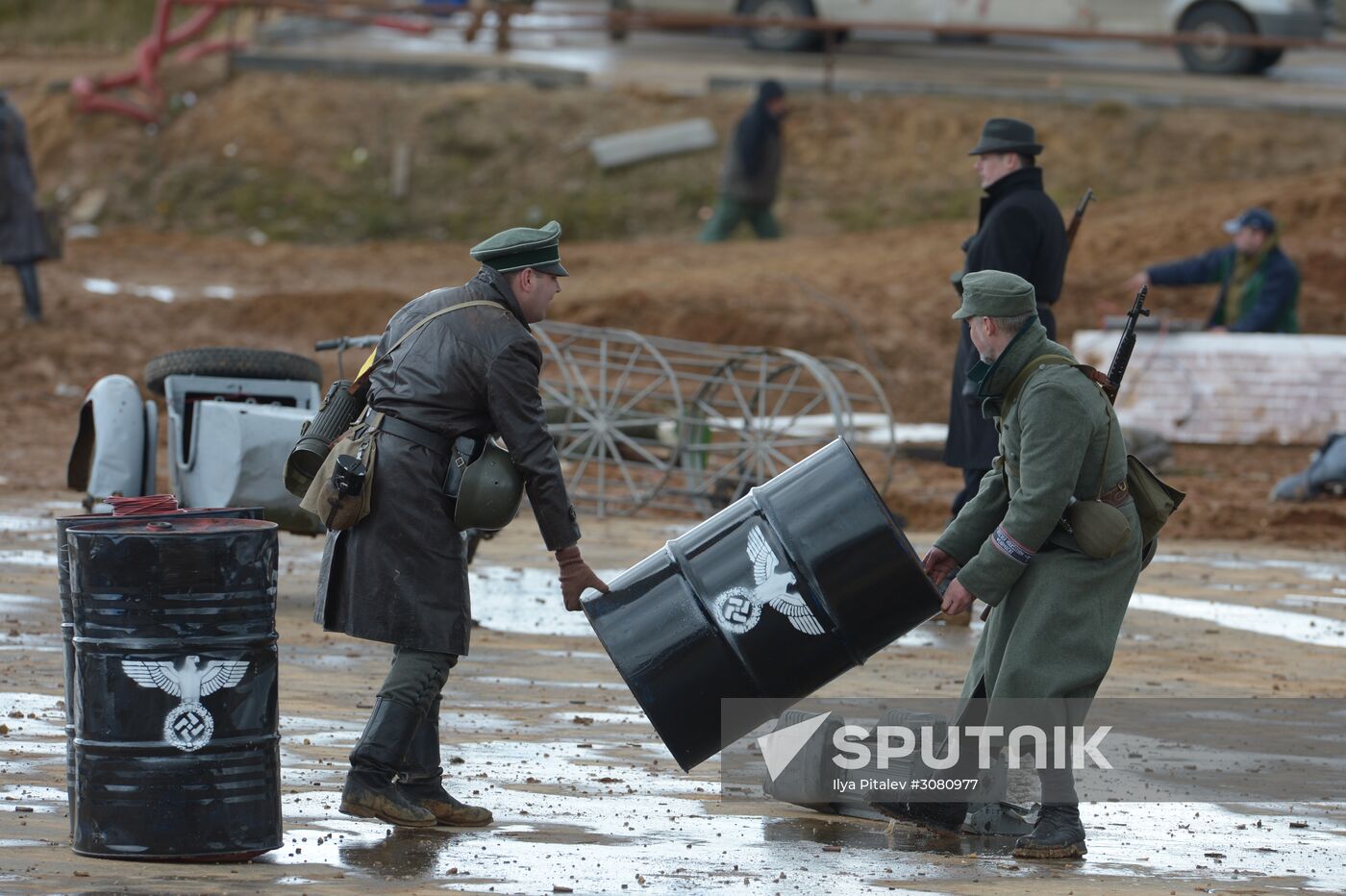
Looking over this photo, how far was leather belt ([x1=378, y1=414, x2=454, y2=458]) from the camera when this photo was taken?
5676mm

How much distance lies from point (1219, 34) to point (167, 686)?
22586mm

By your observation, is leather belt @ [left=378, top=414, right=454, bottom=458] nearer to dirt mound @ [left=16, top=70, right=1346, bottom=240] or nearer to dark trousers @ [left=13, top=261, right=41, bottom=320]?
dark trousers @ [left=13, top=261, right=41, bottom=320]

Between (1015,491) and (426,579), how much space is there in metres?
1.65

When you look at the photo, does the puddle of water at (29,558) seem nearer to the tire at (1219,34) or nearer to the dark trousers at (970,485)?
the dark trousers at (970,485)

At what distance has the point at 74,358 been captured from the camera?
674 inches

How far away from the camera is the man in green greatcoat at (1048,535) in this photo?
18.2 ft

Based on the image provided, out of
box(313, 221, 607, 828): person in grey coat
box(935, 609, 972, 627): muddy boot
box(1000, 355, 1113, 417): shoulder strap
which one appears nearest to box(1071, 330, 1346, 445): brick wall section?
box(935, 609, 972, 627): muddy boot

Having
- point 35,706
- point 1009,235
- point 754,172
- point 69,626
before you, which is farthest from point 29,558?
point 754,172

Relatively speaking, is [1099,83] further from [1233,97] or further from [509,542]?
[509,542]

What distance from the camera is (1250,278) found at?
15.4 meters

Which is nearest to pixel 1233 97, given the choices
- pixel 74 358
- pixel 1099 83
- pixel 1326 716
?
pixel 1099 83

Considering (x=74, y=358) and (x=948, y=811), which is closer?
(x=948, y=811)

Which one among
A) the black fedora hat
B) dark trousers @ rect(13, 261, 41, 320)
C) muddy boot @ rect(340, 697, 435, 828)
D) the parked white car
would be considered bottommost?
dark trousers @ rect(13, 261, 41, 320)

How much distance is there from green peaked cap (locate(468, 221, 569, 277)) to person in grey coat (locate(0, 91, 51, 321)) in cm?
1215
